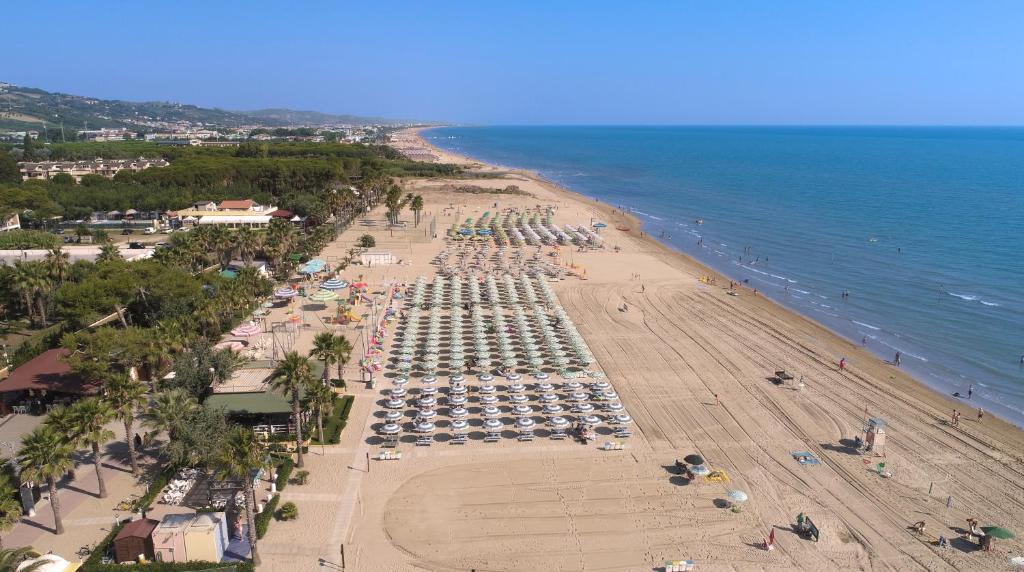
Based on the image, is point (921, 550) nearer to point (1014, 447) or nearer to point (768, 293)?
point (1014, 447)

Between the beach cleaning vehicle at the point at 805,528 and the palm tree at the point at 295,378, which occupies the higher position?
the palm tree at the point at 295,378

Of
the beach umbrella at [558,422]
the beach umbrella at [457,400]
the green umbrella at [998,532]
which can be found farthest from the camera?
the beach umbrella at [457,400]

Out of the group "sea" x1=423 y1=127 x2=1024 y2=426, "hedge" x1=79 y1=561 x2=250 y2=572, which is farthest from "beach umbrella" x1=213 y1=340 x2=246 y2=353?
"sea" x1=423 y1=127 x2=1024 y2=426

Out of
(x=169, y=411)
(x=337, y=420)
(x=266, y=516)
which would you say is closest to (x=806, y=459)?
(x=337, y=420)

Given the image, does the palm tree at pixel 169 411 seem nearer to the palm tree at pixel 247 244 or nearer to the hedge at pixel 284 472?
the hedge at pixel 284 472

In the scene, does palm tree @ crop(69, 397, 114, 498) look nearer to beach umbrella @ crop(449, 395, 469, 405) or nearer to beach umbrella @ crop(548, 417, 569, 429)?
beach umbrella @ crop(449, 395, 469, 405)

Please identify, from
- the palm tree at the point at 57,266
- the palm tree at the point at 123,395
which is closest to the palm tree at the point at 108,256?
the palm tree at the point at 57,266

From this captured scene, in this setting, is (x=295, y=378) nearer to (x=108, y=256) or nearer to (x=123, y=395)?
(x=123, y=395)
